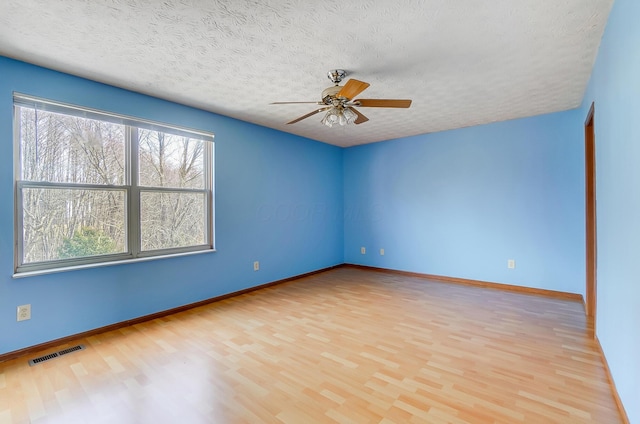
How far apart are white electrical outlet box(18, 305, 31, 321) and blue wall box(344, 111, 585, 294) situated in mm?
4599

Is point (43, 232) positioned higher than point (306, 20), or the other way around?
point (306, 20)

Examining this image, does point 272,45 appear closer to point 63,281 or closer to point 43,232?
point 43,232

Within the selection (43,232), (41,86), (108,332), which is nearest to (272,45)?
→ (41,86)

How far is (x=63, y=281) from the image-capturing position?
2.55m

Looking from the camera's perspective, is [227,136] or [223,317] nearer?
[223,317]

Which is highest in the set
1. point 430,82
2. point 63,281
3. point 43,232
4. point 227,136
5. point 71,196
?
point 430,82

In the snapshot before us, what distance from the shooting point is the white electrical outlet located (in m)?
2.34

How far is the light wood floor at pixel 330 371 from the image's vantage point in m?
1.65

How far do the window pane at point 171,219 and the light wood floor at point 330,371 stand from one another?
0.86 meters

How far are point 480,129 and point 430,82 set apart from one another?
196 cm

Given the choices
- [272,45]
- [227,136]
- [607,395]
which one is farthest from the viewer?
[227,136]

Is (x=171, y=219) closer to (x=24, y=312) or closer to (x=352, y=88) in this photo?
Answer: (x=24, y=312)

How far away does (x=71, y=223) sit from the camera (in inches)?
104

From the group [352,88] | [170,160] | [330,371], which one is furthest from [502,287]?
[170,160]
